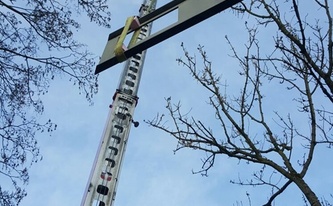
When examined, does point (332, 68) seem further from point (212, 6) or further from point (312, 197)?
point (212, 6)

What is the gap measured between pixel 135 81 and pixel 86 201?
308 cm

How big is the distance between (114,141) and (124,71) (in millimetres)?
1950

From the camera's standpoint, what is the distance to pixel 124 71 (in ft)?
30.1

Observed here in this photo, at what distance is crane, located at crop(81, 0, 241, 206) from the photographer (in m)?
2.60

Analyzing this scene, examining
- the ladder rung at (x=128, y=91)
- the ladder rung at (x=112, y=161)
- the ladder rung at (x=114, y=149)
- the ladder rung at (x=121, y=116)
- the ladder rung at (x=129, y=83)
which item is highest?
the ladder rung at (x=129, y=83)

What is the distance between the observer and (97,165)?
737 centimetres

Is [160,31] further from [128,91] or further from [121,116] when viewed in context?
[128,91]

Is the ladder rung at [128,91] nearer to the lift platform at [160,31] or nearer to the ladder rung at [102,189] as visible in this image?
the ladder rung at [102,189]

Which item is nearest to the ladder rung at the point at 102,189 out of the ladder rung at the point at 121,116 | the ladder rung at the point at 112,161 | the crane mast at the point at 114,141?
the crane mast at the point at 114,141

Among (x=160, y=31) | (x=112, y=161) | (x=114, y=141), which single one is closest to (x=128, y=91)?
(x=114, y=141)

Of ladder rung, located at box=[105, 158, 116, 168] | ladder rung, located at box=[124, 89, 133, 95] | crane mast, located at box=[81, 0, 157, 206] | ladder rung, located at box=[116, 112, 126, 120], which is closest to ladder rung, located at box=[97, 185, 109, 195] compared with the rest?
crane mast, located at box=[81, 0, 157, 206]

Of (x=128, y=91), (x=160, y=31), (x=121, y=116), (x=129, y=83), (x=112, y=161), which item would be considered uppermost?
(x=129, y=83)

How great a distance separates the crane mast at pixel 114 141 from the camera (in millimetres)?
7000

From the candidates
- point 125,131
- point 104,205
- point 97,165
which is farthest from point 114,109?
point 104,205
